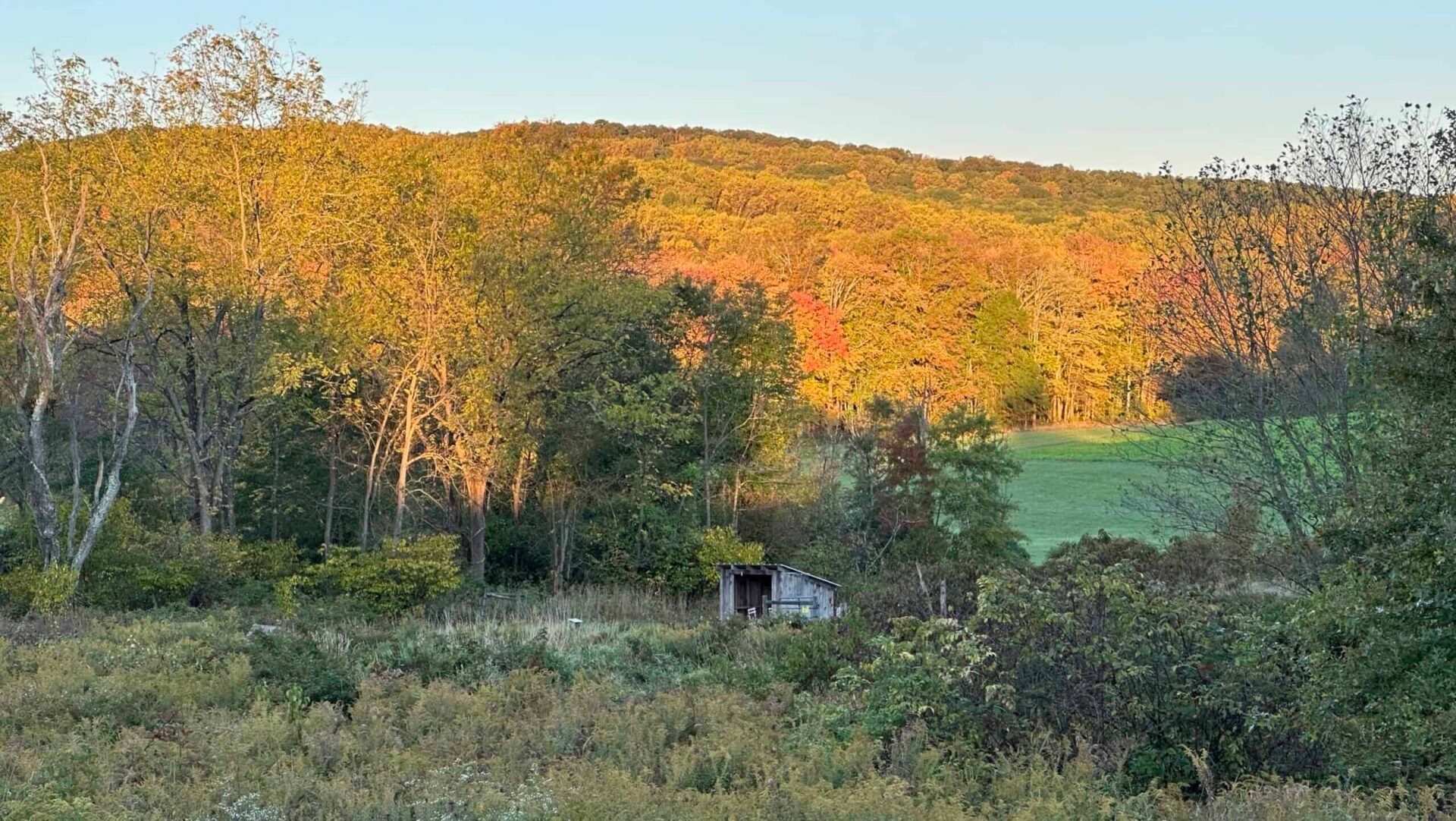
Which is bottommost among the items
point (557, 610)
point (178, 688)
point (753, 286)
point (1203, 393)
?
point (557, 610)

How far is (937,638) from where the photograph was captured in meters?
11.7

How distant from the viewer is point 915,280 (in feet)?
208

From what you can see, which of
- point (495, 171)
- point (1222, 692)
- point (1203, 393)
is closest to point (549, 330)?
point (495, 171)

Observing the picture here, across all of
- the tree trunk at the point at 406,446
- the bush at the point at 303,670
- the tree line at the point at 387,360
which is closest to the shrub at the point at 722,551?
the tree line at the point at 387,360

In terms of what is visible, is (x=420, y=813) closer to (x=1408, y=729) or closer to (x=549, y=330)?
(x=1408, y=729)

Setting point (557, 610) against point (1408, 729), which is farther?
point (557, 610)

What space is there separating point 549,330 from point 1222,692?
71.5 ft

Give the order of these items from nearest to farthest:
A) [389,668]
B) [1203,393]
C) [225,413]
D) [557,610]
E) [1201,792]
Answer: [1201,792] → [389,668] → [1203,393] → [557,610] → [225,413]

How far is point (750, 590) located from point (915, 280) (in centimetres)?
4017

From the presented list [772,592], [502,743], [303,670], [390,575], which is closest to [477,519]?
[390,575]

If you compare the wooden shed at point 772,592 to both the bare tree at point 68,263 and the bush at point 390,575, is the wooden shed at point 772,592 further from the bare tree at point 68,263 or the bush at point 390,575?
the bare tree at point 68,263

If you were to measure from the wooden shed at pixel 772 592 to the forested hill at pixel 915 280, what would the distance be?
21033 millimetres

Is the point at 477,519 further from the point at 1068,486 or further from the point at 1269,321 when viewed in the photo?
the point at 1068,486

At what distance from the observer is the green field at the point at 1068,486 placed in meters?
43.9
